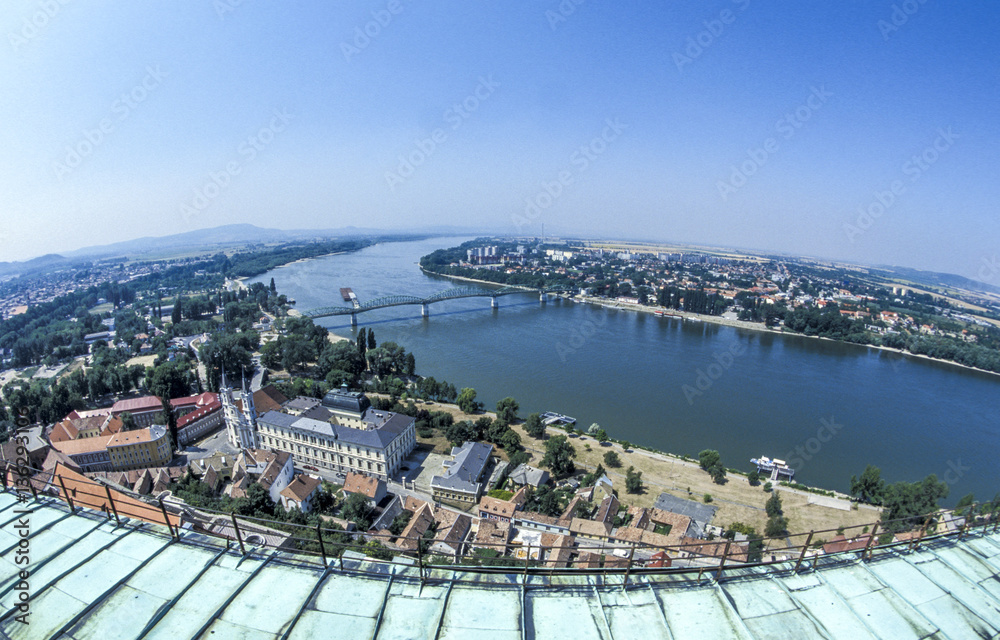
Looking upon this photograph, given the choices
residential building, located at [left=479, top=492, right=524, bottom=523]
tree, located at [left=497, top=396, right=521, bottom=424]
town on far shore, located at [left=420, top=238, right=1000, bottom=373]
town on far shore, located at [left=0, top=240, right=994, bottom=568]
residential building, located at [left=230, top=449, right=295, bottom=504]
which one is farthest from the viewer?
town on far shore, located at [left=420, top=238, right=1000, bottom=373]

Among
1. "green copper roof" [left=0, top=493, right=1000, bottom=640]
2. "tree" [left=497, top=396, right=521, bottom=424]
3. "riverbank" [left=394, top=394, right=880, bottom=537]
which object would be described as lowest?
"riverbank" [left=394, top=394, right=880, bottom=537]

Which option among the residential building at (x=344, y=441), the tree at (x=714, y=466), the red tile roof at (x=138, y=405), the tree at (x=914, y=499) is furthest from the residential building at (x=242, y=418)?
the tree at (x=914, y=499)

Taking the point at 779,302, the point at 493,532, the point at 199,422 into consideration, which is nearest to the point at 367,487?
the point at 493,532

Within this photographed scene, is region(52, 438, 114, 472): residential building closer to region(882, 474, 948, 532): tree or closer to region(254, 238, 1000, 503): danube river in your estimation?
region(254, 238, 1000, 503): danube river

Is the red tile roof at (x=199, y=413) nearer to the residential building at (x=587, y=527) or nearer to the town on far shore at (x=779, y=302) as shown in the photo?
the residential building at (x=587, y=527)

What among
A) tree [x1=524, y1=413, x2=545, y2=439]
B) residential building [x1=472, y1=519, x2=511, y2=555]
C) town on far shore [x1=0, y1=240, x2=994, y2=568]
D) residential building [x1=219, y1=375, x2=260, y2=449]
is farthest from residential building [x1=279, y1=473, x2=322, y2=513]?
tree [x1=524, y1=413, x2=545, y2=439]

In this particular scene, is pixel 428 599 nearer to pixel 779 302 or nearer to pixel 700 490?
pixel 700 490

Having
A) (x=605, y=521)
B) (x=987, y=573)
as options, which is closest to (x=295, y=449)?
(x=605, y=521)
